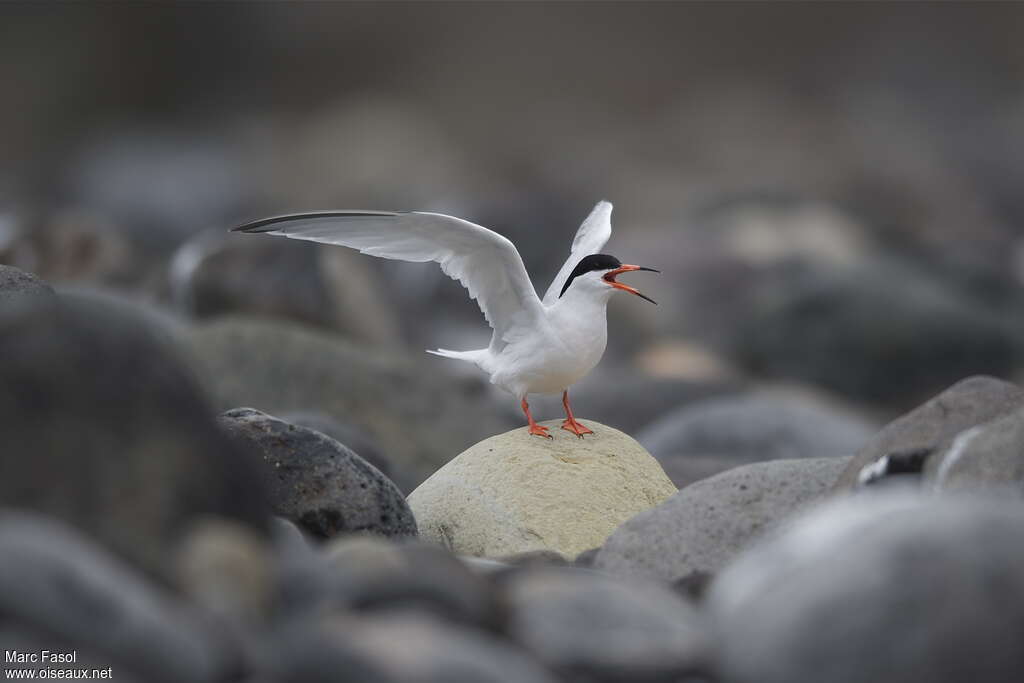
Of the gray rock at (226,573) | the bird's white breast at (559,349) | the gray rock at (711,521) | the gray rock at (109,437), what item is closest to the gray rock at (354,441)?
the bird's white breast at (559,349)

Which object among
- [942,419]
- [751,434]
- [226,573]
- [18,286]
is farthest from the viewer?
[751,434]

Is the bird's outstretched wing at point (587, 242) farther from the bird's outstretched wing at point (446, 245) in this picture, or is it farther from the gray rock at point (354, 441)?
the gray rock at point (354, 441)

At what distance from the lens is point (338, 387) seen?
9.97 m

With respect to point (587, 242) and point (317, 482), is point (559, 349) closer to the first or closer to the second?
point (587, 242)

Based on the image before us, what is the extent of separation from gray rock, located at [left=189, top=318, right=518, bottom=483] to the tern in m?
2.67

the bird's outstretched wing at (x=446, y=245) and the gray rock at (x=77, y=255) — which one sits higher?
the gray rock at (x=77, y=255)

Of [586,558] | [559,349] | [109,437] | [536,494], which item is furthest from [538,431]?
[109,437]

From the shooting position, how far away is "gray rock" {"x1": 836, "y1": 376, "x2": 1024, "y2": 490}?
523 cm

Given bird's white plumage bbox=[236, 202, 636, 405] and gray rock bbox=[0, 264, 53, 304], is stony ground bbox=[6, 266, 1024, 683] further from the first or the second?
bird's white plumage bbox=[236, 202, 636, 405]

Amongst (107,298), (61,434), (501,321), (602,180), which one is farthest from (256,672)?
(602,180)

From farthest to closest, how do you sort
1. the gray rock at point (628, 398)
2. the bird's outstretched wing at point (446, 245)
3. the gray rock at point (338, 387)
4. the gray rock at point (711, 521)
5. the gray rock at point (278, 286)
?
1. the gray rock at point (628, 398)
2. the gray rock at point (278, 286)
3. the gray rock at point (338, 387)
4. the bird's outstretched wing at point (446, 245)
5. the gray rock at point (711, 521)

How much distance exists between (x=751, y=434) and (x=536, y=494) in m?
4.51

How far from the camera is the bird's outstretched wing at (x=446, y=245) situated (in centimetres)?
643

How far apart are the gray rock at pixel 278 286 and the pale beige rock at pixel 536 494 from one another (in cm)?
531
